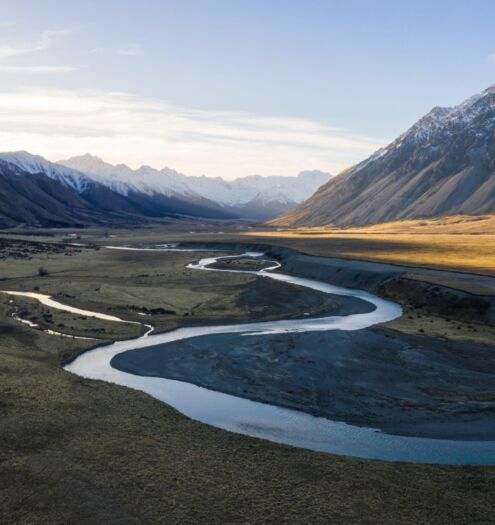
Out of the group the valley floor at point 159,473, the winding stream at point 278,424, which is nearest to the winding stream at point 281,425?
the winding stream at point 278,424

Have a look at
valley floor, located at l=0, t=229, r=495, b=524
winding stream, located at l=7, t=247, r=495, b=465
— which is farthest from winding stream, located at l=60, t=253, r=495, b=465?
valley floor, located at l=0, t=229, r=495, b=524

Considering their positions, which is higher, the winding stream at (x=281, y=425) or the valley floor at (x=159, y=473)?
the valley floor at (x=159, y=473)

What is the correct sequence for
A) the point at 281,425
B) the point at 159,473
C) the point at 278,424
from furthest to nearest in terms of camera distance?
the point at 278,424, the point at 281,425, the point at 159,473

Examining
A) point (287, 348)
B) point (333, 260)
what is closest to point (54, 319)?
point (287, 348)

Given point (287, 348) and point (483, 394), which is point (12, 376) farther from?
point (483, 394)

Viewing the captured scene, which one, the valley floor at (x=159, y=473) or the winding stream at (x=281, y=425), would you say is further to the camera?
the winding stream at (x=281, y=425)

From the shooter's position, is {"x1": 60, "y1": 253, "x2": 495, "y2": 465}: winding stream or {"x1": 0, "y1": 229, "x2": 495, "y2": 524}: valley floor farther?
{"x1": 60, "y1": 253, "x2": 495, "y2": 465}: winding stream

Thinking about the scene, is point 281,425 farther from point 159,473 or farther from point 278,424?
point 159,473

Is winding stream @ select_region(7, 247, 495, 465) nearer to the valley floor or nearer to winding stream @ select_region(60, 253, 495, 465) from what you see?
winding stream @ select_region(60, 253, 495, 465)

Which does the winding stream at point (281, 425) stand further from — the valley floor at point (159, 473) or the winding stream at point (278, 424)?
the valley floor at point (159, 473)

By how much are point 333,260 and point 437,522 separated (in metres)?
90.1

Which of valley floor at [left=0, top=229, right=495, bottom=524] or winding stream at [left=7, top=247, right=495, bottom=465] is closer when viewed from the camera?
valley floor at [left=0, top=229, right=495, bottom=524]

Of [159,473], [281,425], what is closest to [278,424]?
[281,425]

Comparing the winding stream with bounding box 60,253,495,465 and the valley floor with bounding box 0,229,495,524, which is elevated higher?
the valley floor with bounding box 0,229,495,524
